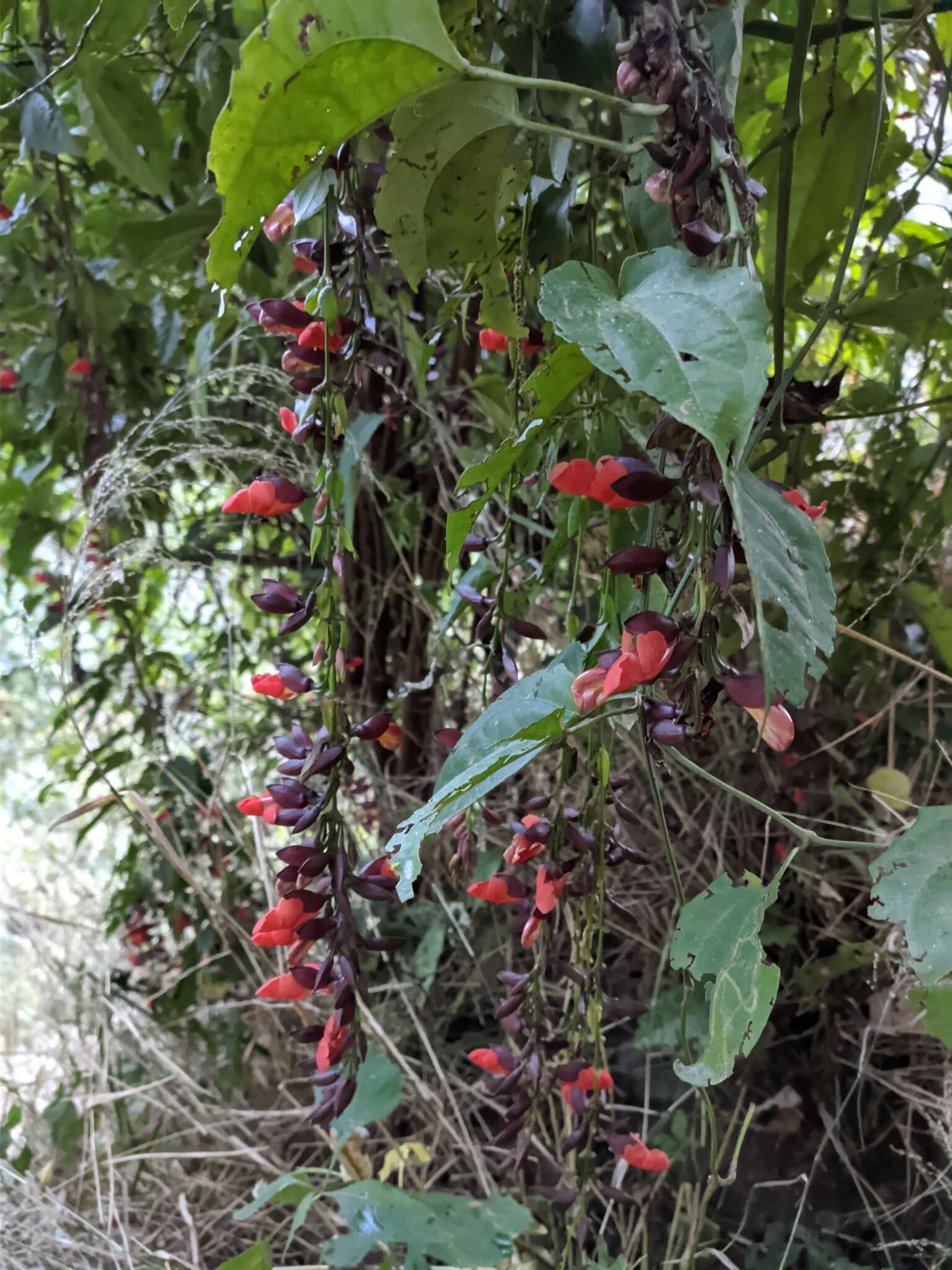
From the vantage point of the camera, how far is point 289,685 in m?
0.51

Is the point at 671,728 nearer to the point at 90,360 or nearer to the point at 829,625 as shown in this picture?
the point at 829,625

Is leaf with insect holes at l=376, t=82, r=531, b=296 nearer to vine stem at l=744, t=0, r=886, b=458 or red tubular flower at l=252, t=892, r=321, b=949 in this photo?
vine stem at l=744, t=0, r=886, b=458

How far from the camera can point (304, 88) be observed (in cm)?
30

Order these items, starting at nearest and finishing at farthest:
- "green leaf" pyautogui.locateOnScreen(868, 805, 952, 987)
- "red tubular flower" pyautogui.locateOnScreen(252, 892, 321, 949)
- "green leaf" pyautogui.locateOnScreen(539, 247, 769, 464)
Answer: "green leaf" pyautogui.locateOnScreen(539, 247, 769, 464) < "green leaf" pyautogui.locateOnScreen(868, 805, 952, 987) < "red tubular flower" pyautogui.locateOnScreen(252, 892, 321, 949)

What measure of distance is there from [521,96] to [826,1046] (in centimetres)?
91

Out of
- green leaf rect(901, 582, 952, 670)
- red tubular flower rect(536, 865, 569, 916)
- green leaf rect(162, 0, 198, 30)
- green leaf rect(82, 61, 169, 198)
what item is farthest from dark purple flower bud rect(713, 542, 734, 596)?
green leaf rect(82, 61, 169, 198)

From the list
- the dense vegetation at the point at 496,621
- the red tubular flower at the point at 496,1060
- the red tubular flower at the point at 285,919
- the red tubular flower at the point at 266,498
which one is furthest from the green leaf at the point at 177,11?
the red tubular flower at the point at 496,1060

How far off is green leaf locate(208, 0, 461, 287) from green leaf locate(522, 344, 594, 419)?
0.11 m

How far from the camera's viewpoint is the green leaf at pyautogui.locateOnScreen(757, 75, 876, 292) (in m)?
0.57

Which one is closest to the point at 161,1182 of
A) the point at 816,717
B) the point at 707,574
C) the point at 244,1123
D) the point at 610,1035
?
the point at 244,1123

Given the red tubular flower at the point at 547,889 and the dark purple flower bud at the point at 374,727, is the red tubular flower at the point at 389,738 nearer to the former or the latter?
the dark purple flower bud at the point at 374,727

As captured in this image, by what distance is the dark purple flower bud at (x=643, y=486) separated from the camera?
0.32 m

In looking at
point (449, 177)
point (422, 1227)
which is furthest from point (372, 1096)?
point (449, 177)

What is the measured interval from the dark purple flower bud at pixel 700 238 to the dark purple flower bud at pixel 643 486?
78mm
